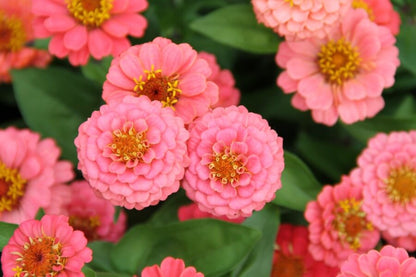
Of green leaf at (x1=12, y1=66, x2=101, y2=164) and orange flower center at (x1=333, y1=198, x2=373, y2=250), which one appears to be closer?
orange flower center at (x1=333, y1=198, x2=373, y2=250)

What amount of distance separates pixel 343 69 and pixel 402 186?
9.8 inches

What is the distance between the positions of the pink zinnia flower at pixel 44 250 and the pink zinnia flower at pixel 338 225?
427 mm

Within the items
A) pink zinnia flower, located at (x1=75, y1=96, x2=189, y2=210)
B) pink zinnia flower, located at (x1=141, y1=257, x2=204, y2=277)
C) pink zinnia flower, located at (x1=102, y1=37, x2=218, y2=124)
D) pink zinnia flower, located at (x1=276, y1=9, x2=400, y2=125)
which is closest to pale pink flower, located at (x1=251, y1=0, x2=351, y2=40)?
pink zinnia flower, located at (x1=276, y1=9, x2=400, y2=125)

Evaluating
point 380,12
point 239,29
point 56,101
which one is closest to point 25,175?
point 56,101

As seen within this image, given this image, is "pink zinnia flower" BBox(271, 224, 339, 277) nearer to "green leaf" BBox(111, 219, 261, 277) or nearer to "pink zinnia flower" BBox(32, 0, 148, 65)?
"green leaf" BBox(111, 219, 261, 277)

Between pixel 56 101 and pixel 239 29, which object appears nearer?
pixel 239 29

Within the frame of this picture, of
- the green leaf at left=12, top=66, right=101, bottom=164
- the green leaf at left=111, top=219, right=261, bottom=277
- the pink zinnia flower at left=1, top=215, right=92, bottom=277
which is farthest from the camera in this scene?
the green leaf at left=12, top=66, right=101, bottom=164

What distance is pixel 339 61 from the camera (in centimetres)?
106

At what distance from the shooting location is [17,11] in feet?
4.18

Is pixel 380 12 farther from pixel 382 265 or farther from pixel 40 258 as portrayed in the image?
pixel 40 258

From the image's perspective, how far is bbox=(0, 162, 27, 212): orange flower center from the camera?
989 mm

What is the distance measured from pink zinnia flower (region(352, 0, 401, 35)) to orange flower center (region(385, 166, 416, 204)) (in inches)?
11.1

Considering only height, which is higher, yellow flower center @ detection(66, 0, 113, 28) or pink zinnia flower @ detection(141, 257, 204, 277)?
yellow flower center @ detection(66, 0, 113, 28)

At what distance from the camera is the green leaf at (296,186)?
38.0 inches
